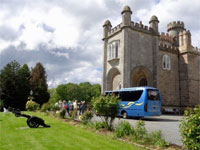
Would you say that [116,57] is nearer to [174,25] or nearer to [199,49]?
[199,49]

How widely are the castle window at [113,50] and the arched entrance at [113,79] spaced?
6.37ft

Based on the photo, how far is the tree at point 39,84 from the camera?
38.8 metres

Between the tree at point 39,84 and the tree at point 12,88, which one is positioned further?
the tree at point 39,84

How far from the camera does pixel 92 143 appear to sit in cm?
689

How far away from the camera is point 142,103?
16.3 meters

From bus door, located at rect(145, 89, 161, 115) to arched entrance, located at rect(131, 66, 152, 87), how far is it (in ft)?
26.5

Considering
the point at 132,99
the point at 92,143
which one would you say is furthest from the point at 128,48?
the point at 92,143

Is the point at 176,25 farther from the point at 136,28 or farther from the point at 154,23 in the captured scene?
the point at 136,28

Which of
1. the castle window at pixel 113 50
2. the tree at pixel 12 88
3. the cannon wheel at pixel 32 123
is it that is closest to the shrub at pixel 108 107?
the cannon wheel at pixel 32 123

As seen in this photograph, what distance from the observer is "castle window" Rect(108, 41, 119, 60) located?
26.5m

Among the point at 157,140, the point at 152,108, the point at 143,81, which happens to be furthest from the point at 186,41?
the point at 157,140

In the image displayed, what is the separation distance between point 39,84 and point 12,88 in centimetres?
595

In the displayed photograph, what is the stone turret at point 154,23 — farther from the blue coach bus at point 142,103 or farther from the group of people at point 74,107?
the group of people at point 74,107

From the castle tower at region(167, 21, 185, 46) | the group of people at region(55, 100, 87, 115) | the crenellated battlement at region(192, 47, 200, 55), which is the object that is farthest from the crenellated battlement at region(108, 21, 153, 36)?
the castle tower at region(167, 21, 185, 46)
